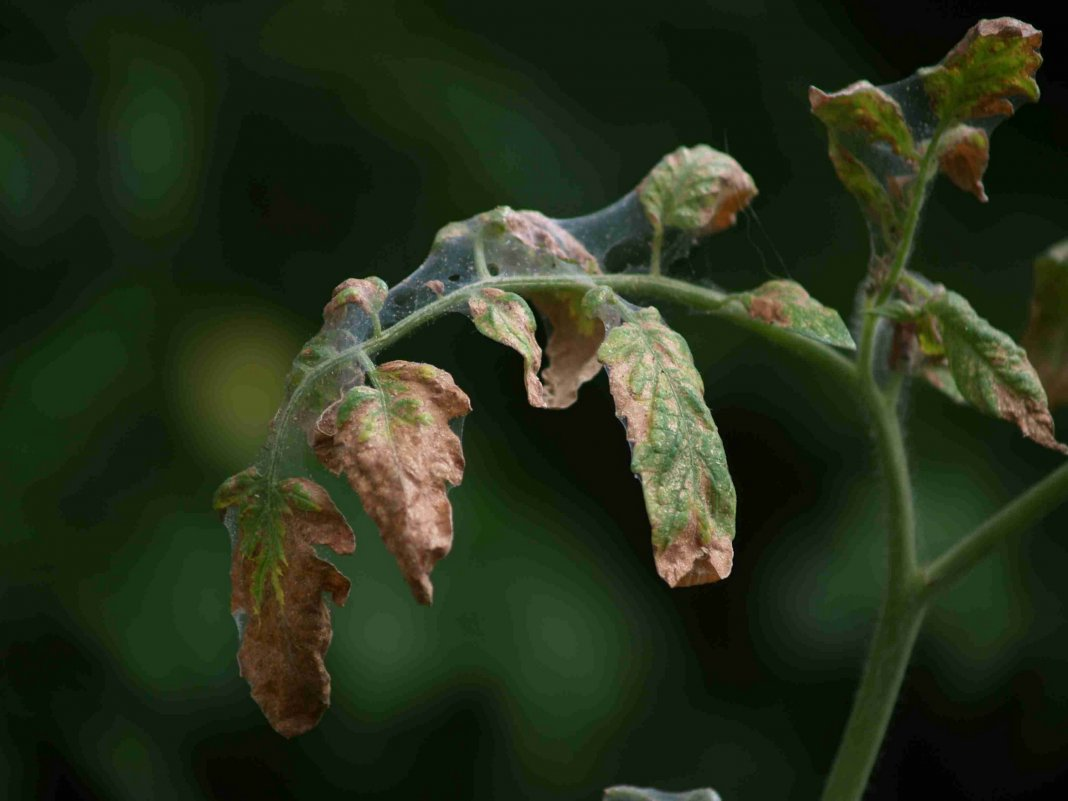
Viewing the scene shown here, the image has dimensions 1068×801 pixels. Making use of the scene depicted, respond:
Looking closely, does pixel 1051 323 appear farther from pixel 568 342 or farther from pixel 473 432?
pixel 473 432

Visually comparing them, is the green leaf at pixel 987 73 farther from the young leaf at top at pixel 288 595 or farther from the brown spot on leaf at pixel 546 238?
the young leaf at top at pixel 288 595

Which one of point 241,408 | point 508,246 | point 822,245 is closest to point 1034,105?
point 822,245

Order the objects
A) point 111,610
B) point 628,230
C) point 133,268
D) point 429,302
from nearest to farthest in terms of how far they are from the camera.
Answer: point 429,302, point 628,230, point 111,610, point 133,268

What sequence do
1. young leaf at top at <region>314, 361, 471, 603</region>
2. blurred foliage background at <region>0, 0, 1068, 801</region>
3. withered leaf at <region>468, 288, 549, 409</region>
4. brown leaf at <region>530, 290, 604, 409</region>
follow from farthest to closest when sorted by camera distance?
blurred foliage background at <region>0, 0, 1068, 801</region> → brown leaf at <region>530, 290, 604, 409</region> → withered leaf at <region>468, 288, 549, 409</region> → young leaf at top at <region>314, 361, 471, 603</region>

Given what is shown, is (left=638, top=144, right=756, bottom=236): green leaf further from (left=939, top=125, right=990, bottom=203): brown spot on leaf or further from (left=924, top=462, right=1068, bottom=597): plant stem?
(left=924, top=462, right=1068, bottom=597): plant stem

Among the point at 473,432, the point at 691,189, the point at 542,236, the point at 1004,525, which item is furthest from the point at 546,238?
the point at 473,432

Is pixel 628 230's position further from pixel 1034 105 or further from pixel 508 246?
pixel 1034 105

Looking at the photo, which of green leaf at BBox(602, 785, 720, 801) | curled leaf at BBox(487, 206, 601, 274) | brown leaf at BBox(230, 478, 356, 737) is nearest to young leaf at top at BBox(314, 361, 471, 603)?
brown leaf at BBox(230, 478, 356, 737)
